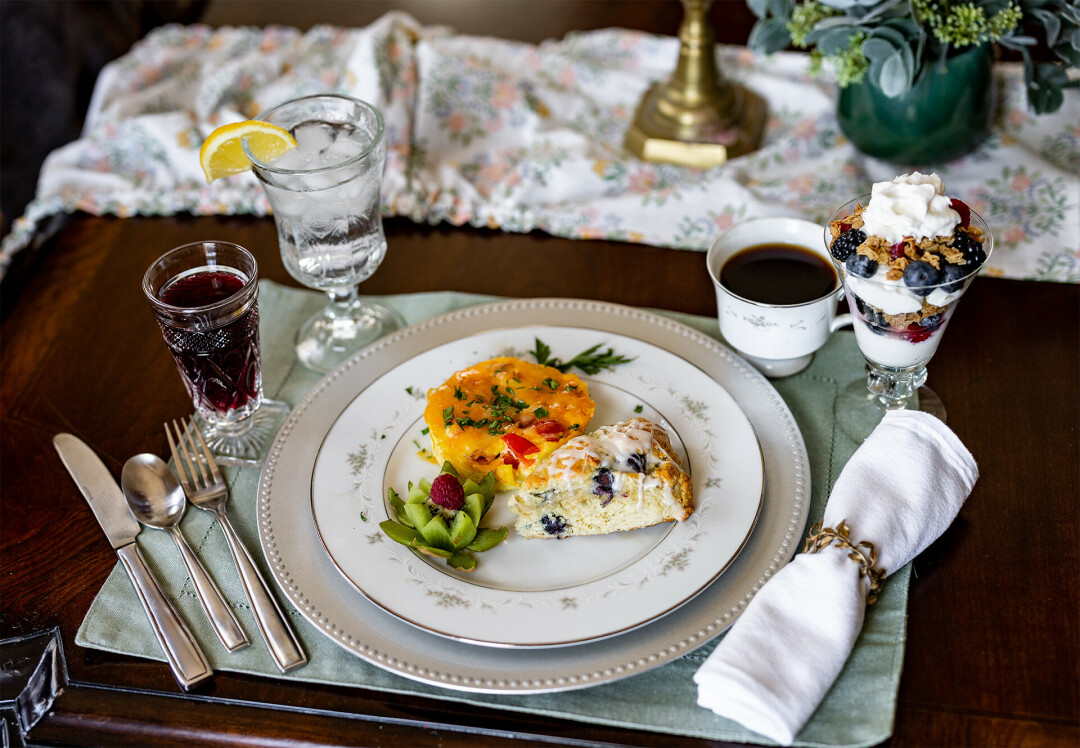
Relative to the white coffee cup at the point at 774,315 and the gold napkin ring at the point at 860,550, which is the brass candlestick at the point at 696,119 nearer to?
the white coffee cup at the point at 774,315

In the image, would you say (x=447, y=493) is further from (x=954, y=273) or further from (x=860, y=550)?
(x=954, y=273)

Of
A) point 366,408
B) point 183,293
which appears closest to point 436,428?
point 366,408

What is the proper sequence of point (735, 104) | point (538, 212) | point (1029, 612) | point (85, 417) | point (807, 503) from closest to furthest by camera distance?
1. point (1029, 612)
2. point (807, 503)
3. point (85, 417)
4. point (538, 212)
5. point (735, 104)

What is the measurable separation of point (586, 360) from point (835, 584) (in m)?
0.65

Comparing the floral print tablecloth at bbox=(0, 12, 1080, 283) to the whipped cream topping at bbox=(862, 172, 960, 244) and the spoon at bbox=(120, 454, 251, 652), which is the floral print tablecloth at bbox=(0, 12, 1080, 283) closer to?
the whipped cream topping at bbox=(862, 172, 960, 244)

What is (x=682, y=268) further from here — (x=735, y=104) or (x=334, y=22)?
(x=334, y=22)

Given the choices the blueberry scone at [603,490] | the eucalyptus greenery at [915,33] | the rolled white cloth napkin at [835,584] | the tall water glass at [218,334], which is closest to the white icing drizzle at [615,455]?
the blueberry scone at [603,490]

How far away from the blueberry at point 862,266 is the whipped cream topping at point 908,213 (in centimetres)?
5

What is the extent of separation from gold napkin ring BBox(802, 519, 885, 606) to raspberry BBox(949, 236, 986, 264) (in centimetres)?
45

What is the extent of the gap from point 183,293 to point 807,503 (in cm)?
115

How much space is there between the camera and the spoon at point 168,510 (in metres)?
1.41

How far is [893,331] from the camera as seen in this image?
1.52 m

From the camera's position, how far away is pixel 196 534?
1.56 metres

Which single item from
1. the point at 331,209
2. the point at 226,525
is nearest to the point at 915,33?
the point at 331,209
